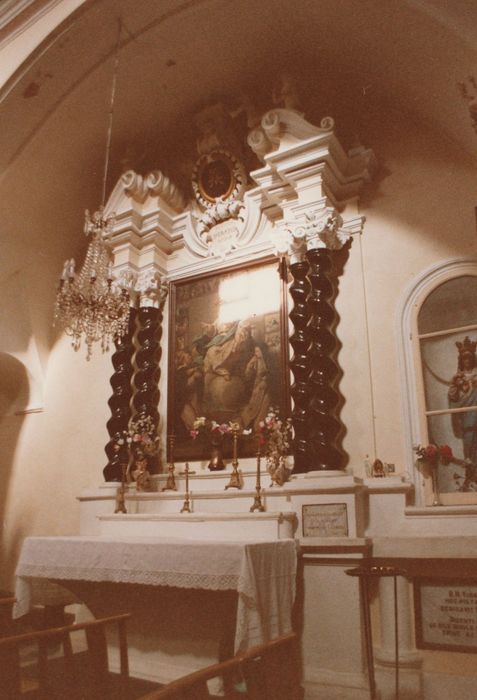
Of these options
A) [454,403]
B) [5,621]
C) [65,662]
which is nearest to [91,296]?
[65,662]

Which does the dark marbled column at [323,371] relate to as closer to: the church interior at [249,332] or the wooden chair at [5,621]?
the church interior at [249,332]

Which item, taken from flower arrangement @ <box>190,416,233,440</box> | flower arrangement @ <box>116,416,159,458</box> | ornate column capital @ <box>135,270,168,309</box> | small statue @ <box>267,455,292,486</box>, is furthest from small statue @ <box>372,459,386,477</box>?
ornate column capital @ <box>135,270,168,309</box>

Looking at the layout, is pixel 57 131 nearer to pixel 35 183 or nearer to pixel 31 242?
pixel 35 183

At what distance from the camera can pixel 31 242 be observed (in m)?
7.48

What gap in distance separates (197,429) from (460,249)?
294 centimetres

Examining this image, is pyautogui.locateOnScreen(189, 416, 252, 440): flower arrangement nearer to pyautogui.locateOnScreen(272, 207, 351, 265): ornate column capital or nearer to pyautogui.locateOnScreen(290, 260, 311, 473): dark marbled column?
pyautogui.locateOnScreen(290, 260, 311, 473): dark marbled column

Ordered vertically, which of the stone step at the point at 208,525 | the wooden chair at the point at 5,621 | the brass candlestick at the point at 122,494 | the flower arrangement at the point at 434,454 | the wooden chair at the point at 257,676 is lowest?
the wooden chair at the point at 5,621

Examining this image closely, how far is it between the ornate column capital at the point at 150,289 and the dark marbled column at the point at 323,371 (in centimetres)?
193

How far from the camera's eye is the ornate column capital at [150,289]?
6547 millimetres

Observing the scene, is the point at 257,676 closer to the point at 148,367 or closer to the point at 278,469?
the point at 278,469

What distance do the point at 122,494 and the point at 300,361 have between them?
217 cm

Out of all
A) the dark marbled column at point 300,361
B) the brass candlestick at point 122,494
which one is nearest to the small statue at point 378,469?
the dark marbled column at point 300,361

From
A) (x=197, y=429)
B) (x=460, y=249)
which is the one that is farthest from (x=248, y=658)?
(x=460, y=249)

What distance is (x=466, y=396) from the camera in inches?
187
